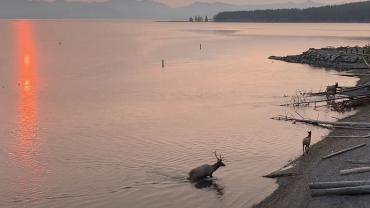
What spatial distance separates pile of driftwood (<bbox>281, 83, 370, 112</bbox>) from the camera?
105 feet

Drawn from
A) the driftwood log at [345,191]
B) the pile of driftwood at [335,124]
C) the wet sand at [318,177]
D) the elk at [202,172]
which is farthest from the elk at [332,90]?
the driftwood log at [345,191]

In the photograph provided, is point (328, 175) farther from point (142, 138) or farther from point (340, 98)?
point (340, 98)

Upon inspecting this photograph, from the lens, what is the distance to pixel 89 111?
1382 inches

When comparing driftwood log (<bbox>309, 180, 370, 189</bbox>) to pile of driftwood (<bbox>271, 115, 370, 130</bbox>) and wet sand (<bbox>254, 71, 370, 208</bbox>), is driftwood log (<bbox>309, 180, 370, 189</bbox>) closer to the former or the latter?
wet sand (<bbox>254, 71, 370, 208</bbox>)

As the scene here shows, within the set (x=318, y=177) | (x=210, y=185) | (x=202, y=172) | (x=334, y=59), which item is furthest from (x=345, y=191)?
(x=334, y=59)

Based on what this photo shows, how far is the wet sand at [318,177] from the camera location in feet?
47.6

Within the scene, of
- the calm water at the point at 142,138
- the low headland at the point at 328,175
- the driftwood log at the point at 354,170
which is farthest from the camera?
the calm water at the point at 142,138

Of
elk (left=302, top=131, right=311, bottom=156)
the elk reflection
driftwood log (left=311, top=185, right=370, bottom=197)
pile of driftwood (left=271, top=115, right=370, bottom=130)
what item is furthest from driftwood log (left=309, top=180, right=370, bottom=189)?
pile of driftwood (left=271, top=115, right=370, bottom=130)

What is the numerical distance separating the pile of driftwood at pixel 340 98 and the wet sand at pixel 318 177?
9.61 metres

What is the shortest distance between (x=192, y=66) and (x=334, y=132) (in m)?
49.7

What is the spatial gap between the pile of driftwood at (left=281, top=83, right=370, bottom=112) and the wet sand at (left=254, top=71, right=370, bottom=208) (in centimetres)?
961

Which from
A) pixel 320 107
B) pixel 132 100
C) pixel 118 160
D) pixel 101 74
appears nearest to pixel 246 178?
pixel 118 160

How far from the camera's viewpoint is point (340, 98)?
32781 millimetres

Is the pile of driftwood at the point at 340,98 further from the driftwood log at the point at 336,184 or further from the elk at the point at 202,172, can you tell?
the driftwood log at the point at 336,184
